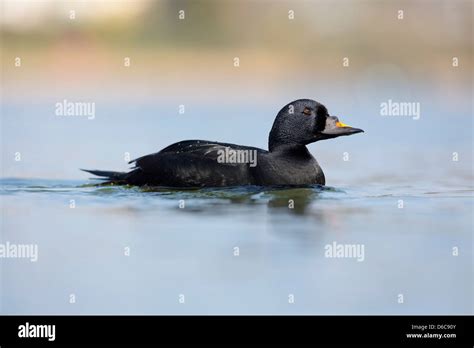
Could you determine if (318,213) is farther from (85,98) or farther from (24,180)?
(85,98)

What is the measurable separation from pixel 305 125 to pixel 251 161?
79cm

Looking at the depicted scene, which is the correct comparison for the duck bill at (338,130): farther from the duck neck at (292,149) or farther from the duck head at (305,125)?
the duck neck at (292,149)

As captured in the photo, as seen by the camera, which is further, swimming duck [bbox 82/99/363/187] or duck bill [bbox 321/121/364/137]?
duck bill [bbox 321/121/364/137]

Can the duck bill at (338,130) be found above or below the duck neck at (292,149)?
above

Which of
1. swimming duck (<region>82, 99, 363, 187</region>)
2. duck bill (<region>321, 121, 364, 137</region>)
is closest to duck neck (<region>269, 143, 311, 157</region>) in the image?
swimming duck (<region>82, 99, 363, 187</region>)

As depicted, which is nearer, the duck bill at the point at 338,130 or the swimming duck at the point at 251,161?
the swimming duck at the point at 251,161

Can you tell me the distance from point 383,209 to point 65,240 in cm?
335

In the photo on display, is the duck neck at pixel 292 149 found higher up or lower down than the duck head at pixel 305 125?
lower down

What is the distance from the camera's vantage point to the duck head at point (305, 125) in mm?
11055

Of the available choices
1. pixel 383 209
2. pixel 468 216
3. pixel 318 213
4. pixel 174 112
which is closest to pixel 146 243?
pixel 318 213

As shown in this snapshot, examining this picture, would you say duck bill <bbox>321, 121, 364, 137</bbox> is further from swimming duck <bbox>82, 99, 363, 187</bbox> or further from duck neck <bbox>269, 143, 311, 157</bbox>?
duck neck <bbox>269, 143, 311, 157</bbox>

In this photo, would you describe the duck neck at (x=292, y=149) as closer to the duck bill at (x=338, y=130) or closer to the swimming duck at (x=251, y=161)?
the swimming duck at (x=251, y=161)

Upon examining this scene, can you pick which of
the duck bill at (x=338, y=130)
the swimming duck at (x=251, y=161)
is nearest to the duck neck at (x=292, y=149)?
the swimming duck at (x=251, y=161)

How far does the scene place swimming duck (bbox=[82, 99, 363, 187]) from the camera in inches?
420
